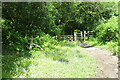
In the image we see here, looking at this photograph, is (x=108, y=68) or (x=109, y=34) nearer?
(x=108, y=68)

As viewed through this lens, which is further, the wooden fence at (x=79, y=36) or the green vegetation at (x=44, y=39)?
the wooden fence at (x=79, y=36)

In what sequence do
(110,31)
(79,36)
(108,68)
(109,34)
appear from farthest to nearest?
(79,36) → (109,34) → (110,31) → (108,68)

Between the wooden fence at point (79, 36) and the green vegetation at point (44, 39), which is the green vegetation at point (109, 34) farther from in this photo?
the wooden fence at point (79, 36)

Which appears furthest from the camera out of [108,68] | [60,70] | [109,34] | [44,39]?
[109,34]

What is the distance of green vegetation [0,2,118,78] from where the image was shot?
576 centimetres

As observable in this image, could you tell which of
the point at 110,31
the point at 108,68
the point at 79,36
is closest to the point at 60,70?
→ the point at 108,68

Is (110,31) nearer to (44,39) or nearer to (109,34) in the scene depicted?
(109,34)

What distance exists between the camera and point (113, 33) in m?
12.1

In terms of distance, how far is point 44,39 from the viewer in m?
10.4

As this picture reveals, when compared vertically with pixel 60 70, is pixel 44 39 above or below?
above

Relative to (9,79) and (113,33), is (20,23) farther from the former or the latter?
(113,33)

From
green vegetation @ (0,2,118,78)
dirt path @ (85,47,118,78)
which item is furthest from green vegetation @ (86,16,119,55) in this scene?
dirt path @ (85,47,118,78)

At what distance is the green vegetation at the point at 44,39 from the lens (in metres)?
5.76

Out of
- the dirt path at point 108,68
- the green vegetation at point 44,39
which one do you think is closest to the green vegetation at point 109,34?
the green vegetation at point 44,39
